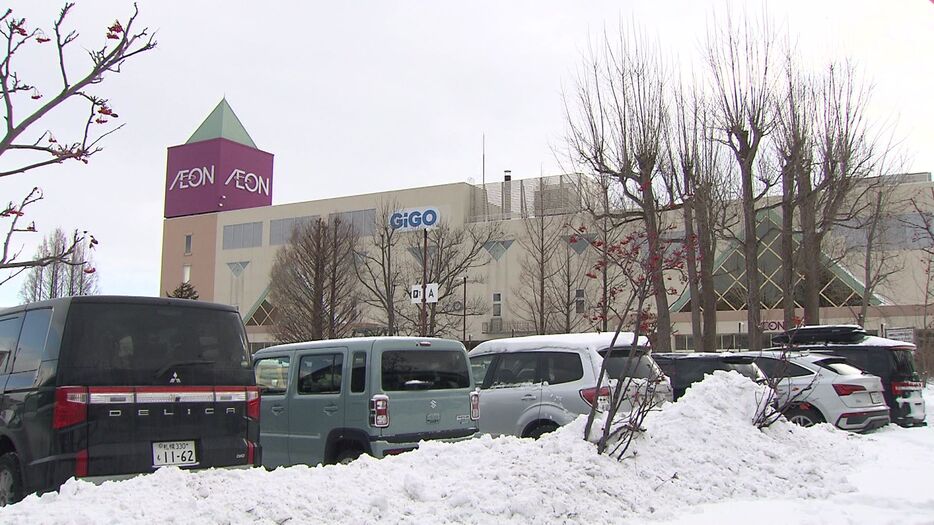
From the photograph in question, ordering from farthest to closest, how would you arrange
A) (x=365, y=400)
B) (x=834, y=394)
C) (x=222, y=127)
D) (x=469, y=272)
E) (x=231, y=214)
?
(x=222, y=127) → (x=231, y=214) → (x=469, y=272) → (x=834, y=394) → (x=365, y=400)

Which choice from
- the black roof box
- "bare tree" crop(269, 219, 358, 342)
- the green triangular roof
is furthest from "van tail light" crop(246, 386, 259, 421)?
the green triangular roof

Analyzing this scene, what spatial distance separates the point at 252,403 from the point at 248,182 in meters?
64.3

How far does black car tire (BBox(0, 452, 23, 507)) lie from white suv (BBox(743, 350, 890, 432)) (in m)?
10.4

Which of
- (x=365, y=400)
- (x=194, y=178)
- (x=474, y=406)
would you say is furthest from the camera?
(x=194, y=178)

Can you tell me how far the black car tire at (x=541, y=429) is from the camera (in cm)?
998

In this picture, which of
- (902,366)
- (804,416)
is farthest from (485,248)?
(804,416)

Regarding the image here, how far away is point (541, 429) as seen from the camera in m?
10.1

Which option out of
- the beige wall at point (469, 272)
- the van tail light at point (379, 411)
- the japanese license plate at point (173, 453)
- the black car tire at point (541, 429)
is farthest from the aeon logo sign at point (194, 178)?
the japanese license plate at point (173, 453)

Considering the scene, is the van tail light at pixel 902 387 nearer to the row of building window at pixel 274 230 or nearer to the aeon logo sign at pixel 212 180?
the row of building window at pixel 274 230

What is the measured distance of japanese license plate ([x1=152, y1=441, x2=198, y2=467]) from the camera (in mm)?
6383

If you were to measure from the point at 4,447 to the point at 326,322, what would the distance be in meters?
27.8

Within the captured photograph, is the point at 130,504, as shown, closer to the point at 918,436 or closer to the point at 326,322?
the point at 918,436

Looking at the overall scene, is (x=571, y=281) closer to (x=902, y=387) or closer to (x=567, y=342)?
(x=902, y=387)

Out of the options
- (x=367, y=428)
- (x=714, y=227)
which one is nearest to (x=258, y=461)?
(x=367, y=428)
